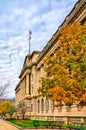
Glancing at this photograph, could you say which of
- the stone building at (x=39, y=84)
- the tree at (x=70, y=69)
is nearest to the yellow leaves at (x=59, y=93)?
the tree at (x=70, y=69)

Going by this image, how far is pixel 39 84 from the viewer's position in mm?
87375

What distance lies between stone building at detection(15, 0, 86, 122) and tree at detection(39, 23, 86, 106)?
18.7 ft

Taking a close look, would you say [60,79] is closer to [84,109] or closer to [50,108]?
[84,109]

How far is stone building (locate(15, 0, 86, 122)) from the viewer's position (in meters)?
47.6

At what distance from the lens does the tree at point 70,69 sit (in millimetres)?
28453

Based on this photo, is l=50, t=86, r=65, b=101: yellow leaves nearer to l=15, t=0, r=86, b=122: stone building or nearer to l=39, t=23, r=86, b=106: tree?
l=39, t=23, r=86, b=106: tree

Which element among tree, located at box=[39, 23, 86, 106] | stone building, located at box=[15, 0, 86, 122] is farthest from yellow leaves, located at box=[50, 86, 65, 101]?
stone building, located at box=[15, 0, 86, 122]

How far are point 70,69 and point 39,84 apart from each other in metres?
57.8

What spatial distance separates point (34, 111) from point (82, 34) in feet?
229

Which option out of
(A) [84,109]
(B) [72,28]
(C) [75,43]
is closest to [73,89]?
(C) [75,43]

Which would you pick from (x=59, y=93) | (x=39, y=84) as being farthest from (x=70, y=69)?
(x=39, y=84)

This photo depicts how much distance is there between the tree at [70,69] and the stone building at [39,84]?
5705mm

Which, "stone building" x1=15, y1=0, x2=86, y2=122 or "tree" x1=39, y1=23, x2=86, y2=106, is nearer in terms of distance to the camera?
"tree" x1=39, y1=23, x2=86, y2=106

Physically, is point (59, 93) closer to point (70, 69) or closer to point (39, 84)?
point (70, 69)
